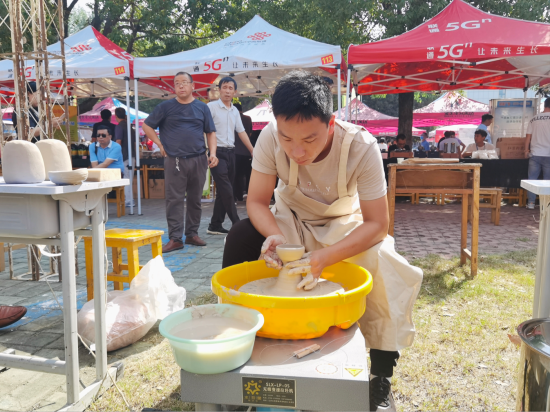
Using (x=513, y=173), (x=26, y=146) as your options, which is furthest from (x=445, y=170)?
(x=513, y=173)

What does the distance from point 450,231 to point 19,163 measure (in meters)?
5.36

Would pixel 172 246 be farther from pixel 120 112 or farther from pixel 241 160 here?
pixel 120 112

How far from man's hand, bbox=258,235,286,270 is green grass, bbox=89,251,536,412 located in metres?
0.77

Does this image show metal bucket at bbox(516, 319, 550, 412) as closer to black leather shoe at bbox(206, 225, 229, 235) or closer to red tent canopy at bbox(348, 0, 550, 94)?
black leather shoe at bbox(206, 225, 229, 235)

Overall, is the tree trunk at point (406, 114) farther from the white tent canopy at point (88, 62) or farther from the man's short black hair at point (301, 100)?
the man's short black hair at point (301, 100)

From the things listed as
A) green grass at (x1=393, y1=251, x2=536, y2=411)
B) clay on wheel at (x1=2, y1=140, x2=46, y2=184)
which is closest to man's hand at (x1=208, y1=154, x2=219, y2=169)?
green grass at (x1=393, y1=251, x2=536, y2=411)

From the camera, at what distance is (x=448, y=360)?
7.29ft

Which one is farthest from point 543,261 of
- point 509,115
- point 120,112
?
point 509,115

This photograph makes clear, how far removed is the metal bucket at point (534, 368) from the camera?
4.00 ft

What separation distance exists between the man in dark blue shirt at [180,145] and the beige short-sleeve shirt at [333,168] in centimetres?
271

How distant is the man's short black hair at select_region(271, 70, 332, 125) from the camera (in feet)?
5.11

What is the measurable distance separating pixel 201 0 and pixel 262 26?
282 inches

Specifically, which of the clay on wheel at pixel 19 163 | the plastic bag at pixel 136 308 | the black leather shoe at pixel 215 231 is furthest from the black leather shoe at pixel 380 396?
the black leather shoe at pixel 215 231

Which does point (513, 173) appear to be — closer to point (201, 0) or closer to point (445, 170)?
point (445, 170)
